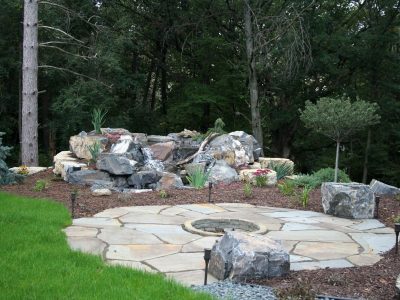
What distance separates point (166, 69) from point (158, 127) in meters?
2.57

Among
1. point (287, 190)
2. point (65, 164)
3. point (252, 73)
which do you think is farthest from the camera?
point (252, 73)

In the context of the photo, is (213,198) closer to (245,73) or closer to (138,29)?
(245,73)

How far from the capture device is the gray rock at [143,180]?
368 inches

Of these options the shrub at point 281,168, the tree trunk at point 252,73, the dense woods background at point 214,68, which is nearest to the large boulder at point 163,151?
the shrub at point 281,168

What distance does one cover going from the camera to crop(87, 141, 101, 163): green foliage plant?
10.00 metres

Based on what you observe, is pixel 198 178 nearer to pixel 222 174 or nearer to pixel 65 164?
pixel 222 174

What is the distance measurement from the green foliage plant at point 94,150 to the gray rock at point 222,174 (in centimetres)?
233

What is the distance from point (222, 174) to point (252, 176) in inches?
25.8

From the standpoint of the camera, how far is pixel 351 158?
18.5 metres

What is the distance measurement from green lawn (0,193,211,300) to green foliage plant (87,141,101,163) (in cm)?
490

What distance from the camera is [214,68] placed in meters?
18.7

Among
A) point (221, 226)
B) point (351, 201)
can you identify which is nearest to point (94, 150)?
point (221, 226)

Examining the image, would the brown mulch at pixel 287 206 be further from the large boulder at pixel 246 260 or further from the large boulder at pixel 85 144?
the large boulder at pixel 85 144

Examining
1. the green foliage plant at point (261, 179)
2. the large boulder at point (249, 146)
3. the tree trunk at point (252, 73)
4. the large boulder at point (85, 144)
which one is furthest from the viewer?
the tree trunk at point (252, 73)
